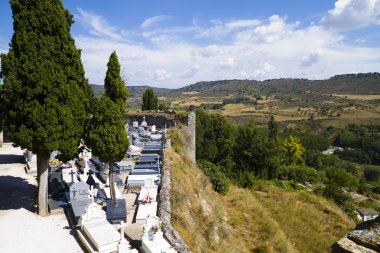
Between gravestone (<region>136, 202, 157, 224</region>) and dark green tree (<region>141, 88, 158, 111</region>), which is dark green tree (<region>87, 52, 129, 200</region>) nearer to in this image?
gravestone (<region>136, 202, 157, 224</region>)

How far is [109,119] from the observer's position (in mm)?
10008

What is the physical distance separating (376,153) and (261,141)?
66792 millimetres

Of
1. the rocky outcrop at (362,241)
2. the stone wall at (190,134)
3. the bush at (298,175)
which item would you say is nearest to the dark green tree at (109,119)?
the rocky outcrop at (362,241)

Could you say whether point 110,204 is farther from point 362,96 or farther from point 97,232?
point 362,96

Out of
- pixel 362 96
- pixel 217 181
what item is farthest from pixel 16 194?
pixel 362 96

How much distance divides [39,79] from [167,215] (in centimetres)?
549

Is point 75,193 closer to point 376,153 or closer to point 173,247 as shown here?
point 173,247

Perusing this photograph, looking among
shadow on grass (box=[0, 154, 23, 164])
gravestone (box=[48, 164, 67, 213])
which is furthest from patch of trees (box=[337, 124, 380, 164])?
gravestone (box=[48, 164, 67, 213])

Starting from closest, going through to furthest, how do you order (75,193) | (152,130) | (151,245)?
1. (151,245)
2. (75,193)
3. (152,130)

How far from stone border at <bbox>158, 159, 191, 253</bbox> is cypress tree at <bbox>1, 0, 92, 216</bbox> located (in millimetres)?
3409

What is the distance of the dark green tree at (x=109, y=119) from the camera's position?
9.94 metres

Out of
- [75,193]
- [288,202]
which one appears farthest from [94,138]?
[288,202]

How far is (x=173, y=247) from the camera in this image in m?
7.54

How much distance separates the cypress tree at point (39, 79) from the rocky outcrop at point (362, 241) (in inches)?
309
